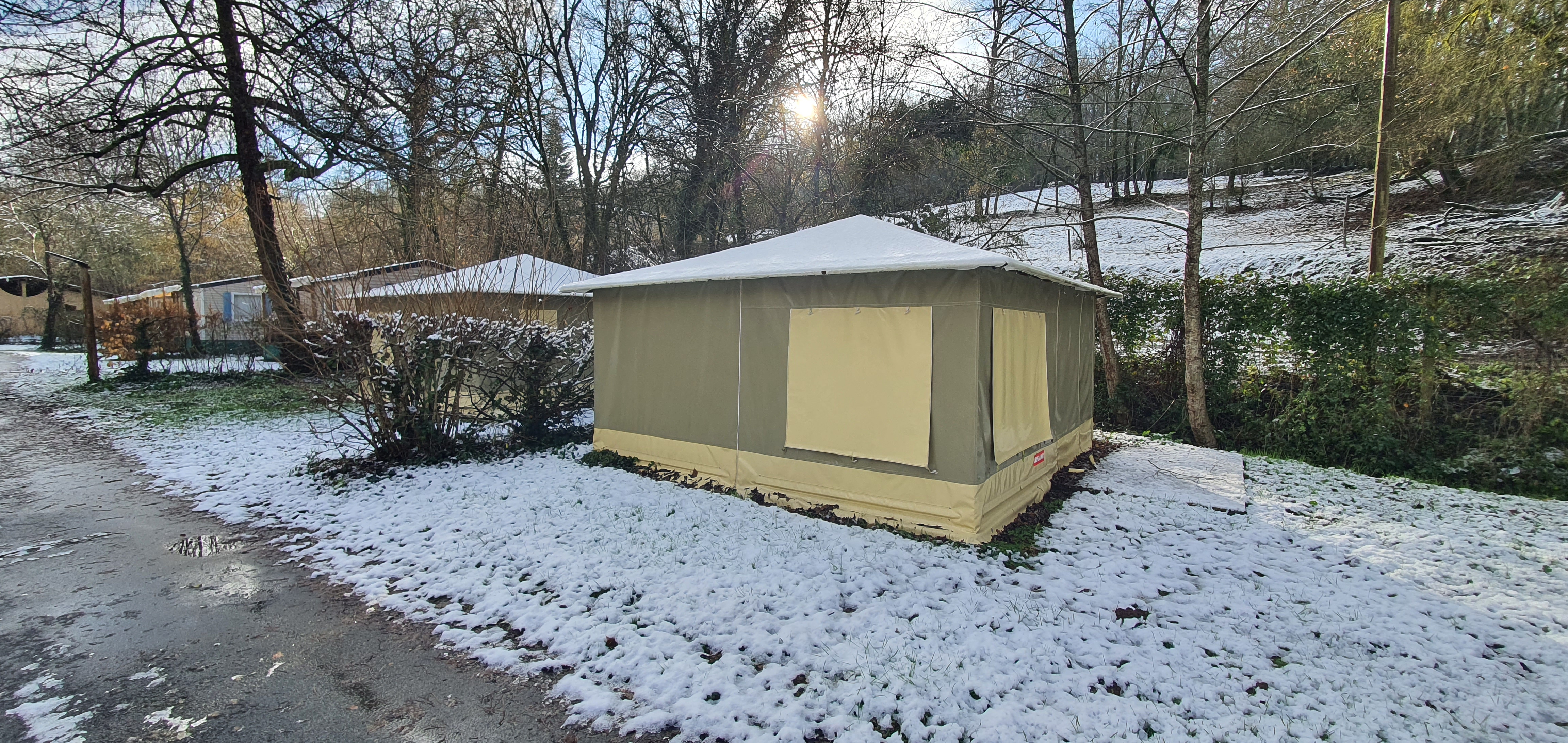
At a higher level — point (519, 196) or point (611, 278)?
point (519, 196)

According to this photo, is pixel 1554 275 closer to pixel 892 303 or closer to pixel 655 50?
pixel 892 303

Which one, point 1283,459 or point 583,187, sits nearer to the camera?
point 1283,459

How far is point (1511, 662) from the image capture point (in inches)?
102

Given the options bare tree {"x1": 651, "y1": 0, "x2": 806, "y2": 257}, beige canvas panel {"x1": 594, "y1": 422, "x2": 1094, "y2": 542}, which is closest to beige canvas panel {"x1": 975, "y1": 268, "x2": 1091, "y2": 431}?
beige canvas panel {"x1": 594, "y1": 422, "x2": 1094, "y2": 542}

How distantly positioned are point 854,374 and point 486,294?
172 inches

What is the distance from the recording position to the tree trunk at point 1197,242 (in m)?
6.09

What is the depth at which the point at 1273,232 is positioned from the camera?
13.9 metres

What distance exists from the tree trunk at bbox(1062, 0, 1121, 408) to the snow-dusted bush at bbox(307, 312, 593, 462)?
6.24 metres

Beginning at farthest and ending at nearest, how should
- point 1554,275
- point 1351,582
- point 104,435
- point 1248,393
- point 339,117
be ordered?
point 339,117 → point 104,435 → point 1248,393 → point 1554,275 → point 1351,582

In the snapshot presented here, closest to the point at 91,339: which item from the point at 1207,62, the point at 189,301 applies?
the point at 189,301

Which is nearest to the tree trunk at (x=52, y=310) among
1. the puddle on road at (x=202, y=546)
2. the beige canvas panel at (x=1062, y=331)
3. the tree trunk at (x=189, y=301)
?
the tree trunk at (x=189, y=301)

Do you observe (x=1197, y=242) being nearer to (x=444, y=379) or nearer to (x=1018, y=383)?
(x=1018, y=383)

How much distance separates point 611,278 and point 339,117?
5.68m

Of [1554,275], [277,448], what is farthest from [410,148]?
[1554,275]
